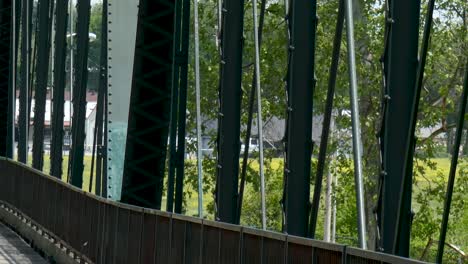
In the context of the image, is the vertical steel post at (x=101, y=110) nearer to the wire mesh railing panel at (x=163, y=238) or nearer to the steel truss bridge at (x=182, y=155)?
the steel truss bridge at (x=182, y=155)

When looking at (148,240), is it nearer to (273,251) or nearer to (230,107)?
(230,107)

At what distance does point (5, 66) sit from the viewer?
46219mm

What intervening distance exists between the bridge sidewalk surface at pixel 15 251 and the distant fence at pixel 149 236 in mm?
515

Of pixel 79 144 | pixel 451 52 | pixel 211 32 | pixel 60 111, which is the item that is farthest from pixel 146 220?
pixel 211 32

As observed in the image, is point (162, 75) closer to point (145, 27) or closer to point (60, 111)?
point (145, 27)

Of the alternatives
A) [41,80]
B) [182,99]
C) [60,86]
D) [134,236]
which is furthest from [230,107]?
[41,80]

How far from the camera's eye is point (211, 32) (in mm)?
49375

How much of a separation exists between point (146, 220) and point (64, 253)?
5786 millimetres

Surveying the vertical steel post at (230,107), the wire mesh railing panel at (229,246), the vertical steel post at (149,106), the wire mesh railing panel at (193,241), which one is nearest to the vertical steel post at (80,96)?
the vertical steel post at (149,106)

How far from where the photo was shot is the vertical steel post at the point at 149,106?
23.0m

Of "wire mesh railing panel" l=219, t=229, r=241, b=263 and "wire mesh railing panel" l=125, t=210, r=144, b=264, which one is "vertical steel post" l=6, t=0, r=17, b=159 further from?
"wire mesh railing panel" l=219, t=229, r=241, b=263

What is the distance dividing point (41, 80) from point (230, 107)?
61.6 ft

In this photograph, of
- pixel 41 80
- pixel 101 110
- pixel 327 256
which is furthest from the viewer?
pixel 41 80

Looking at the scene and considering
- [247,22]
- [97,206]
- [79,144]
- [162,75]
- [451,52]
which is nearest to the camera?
[97,206]
